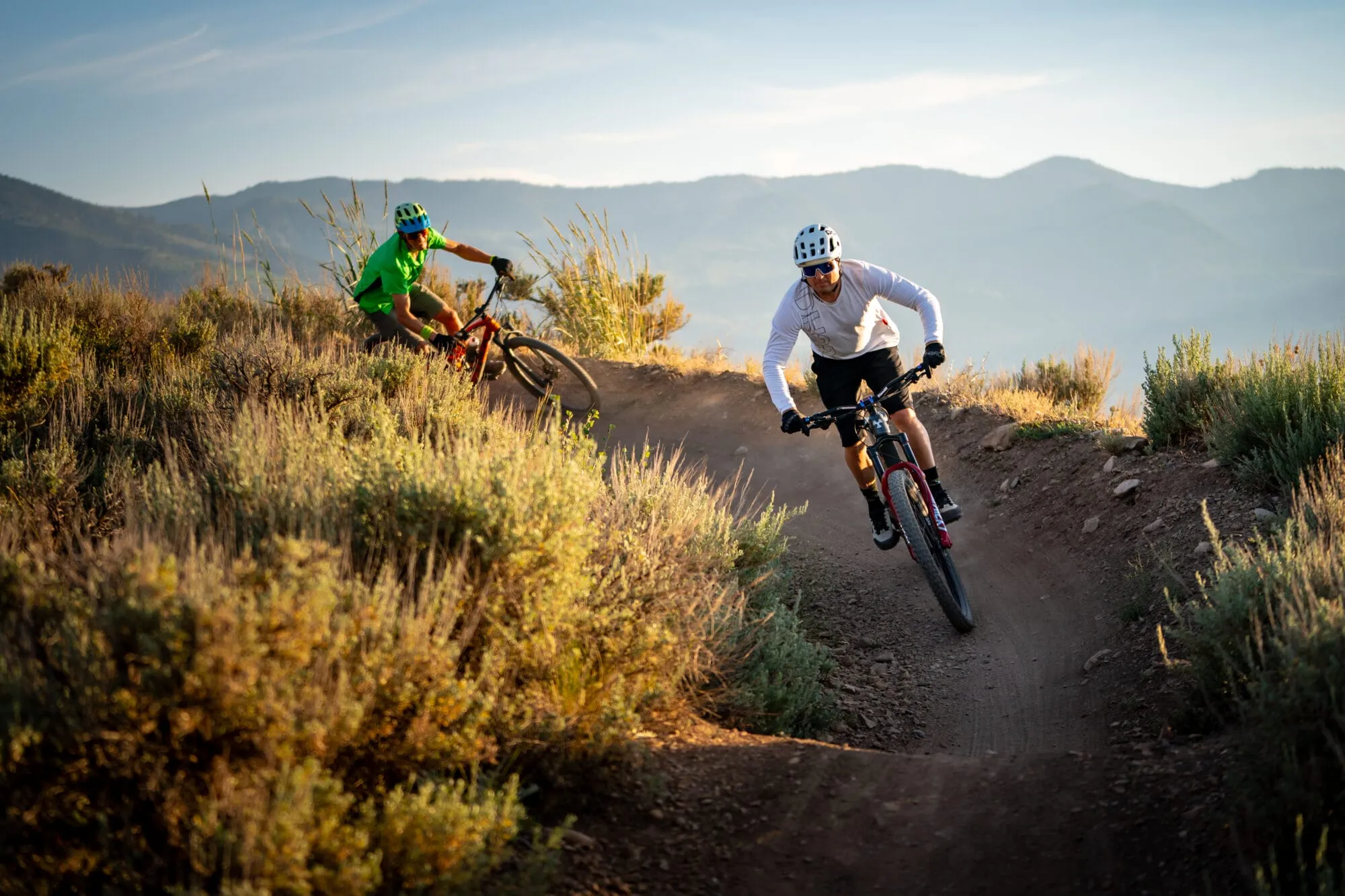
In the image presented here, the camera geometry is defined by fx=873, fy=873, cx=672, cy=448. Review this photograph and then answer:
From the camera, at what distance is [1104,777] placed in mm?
3828

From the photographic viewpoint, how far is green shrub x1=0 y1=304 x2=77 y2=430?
7.83 meters

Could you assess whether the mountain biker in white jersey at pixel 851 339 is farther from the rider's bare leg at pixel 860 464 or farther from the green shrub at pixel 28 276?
the green shrub at pixel 28 276

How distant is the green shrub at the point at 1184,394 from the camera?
774 centimetres

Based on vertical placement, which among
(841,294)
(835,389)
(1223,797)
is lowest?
(1223,797)

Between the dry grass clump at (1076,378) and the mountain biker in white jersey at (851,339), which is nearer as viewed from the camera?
the mountain biker in white jersey at (851,339)

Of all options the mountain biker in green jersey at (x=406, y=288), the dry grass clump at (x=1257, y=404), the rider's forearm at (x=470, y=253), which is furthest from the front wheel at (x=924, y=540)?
the rider's forearm at (x=470, y=253)

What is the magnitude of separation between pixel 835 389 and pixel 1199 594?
2.80 metres

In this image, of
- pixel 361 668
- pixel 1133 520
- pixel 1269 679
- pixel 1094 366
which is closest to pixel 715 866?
pixel 361 668

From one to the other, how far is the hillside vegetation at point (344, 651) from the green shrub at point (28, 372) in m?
0.96

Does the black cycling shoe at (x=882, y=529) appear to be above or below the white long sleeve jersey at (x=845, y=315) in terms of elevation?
below

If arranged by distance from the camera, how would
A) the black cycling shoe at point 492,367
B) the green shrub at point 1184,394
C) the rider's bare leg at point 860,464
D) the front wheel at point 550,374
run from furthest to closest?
1. the front wheel at point 550,374
2. the black cycling shoe at point 492,367
3. the green shrub at point 1184,394
4. the rider's bare leg at point 860,464

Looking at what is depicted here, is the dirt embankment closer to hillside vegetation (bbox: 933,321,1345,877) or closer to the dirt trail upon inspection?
the dirt trail

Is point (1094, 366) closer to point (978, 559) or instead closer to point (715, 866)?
point (978, 559)

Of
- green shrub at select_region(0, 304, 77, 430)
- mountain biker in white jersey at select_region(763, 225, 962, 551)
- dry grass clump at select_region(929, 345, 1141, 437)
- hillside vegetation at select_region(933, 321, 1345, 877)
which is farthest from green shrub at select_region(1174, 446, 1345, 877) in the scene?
green shrub at select_region(0, 304, 77, 430)
